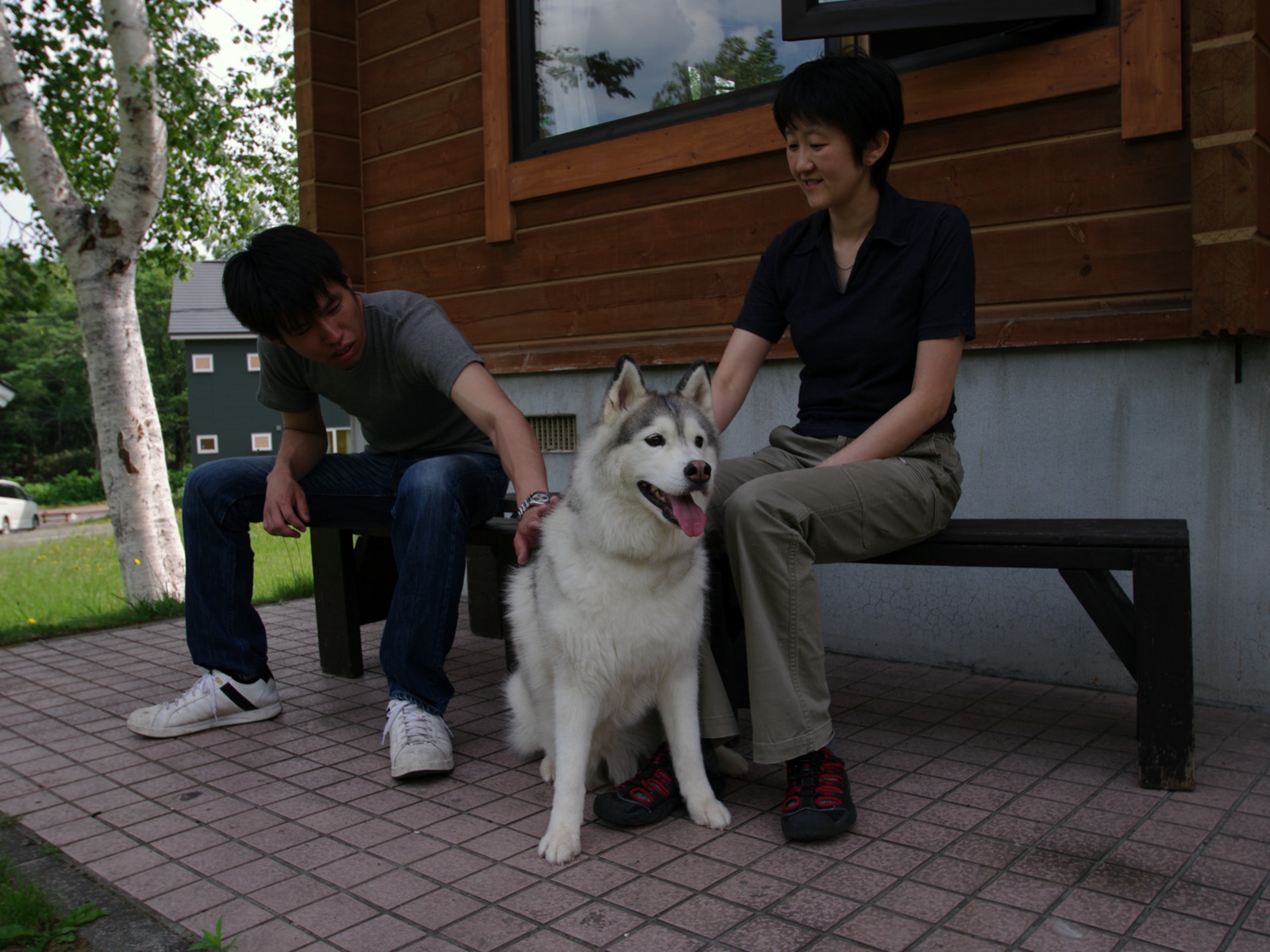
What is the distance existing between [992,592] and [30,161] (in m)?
7.55

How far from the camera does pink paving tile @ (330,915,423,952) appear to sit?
1850 mm

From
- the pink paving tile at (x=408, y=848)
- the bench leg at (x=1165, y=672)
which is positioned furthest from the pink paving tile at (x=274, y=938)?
the bench leg at (x=1165, y=672)

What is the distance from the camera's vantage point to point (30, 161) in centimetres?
695

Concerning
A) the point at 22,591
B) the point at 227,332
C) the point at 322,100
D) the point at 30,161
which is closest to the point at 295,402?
the point at 322,100

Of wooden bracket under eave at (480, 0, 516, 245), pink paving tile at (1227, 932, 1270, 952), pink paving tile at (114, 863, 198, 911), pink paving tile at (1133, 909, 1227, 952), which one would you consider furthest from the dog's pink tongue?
wooden bracket under eave at (480, 0, 516, 245)

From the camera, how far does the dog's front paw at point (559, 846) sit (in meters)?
2.21

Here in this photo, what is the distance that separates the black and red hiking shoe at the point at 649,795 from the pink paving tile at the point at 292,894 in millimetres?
717

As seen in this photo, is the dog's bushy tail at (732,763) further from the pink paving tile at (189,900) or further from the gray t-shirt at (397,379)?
the gray t-shirt at (397,379)

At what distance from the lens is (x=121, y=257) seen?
7.10 meters

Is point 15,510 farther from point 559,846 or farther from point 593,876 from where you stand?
point 593,876

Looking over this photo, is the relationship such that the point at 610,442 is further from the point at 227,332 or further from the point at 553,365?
the point at 227,332

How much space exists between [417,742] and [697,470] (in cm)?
136

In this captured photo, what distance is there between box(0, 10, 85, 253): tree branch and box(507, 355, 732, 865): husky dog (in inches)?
254

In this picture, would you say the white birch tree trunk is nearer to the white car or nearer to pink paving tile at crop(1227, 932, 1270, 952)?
pink paving tile at crop(1227, 932, 1270, 952)
